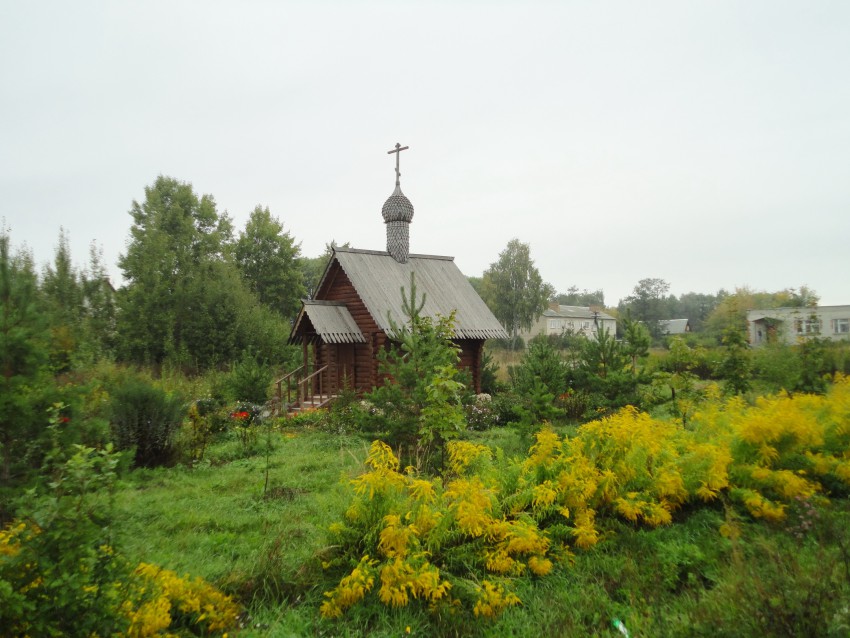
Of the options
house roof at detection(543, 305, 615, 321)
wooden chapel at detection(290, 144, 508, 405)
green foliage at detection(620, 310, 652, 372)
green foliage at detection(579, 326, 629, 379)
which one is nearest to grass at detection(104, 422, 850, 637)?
green foliage at detection(579, 326, 629, 379)

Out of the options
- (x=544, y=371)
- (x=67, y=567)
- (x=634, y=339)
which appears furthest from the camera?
(x=634, y=339)

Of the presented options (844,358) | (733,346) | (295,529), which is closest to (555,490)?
(295,529)

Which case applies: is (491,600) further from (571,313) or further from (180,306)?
(571,313)

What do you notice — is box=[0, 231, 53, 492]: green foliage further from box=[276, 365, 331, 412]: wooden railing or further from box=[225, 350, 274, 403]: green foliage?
box=[276, 365, 331, 412]: wooden railing

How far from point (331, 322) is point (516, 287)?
31.6m

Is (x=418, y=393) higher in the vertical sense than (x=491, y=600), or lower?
higher

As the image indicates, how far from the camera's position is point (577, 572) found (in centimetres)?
503

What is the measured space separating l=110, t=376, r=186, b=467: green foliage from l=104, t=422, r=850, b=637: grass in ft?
6.91

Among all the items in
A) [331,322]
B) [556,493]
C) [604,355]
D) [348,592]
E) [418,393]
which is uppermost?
[331,322]

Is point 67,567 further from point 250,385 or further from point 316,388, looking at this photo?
point 316,388

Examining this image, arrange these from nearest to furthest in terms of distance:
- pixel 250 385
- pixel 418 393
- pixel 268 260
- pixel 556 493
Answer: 1. pixel 556 493
2. pixel 418 393
3. pixel 250 385
4. pixel 268 260

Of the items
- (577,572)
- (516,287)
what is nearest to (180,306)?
(577,572)

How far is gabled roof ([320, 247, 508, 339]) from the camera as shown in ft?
51.5

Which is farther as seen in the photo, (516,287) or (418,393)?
(516,287)
